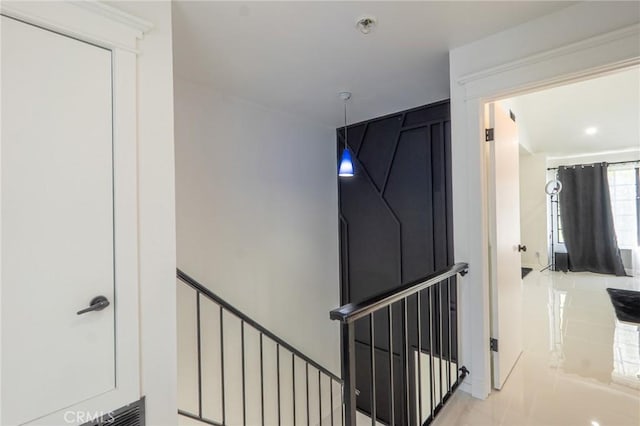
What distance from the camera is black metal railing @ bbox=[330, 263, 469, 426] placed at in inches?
48.4

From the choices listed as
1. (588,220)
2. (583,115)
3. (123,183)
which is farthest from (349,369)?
(588,220)

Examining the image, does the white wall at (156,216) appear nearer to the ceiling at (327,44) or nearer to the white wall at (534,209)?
the ceiling at (327,44)

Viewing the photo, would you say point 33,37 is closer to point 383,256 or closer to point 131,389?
point 131,389

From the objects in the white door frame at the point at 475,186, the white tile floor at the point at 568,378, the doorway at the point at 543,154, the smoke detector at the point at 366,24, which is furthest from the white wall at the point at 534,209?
the smoke detector at the point at 366,24

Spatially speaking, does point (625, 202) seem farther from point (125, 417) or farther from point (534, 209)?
point (125, 417)

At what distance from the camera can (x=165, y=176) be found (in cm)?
149

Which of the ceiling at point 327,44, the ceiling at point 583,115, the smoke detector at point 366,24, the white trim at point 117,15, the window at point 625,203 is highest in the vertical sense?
the ceiling at point 583,115

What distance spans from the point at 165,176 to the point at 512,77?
2.20m

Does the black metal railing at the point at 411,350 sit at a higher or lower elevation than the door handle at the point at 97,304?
lower

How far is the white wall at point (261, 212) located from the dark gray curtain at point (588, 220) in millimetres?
5621

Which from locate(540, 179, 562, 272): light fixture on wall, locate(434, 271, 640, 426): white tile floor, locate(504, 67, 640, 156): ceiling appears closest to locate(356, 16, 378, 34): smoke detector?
locate(504, 67, 640, 156): ceiling

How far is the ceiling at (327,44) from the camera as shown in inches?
65.9

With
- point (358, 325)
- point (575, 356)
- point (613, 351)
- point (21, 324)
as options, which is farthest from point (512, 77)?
point (358, 325)

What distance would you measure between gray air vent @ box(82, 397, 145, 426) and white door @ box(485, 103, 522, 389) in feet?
7.37
